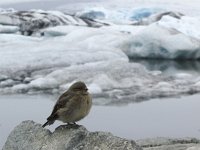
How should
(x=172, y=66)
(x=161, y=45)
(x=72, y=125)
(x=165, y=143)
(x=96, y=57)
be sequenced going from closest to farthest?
(x=72, y=125)
(x=165, y=143)
(x=96, y=57)
(x=172, y=66)
(x=161, y=45)

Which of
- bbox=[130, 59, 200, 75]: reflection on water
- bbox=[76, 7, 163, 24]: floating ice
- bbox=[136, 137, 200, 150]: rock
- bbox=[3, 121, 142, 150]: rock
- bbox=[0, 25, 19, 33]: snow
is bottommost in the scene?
bbox=[76, 7, 163, 24]: floating ice

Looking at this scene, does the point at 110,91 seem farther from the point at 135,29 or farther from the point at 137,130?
the point at 135,29

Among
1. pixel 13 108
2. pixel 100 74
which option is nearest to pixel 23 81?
pixel 100 74

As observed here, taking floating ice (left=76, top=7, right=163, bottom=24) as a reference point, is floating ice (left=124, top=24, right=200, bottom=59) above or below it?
above

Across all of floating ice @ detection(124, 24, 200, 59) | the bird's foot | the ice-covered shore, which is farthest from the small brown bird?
floating ice @ detection(124, 24, 200, 59)

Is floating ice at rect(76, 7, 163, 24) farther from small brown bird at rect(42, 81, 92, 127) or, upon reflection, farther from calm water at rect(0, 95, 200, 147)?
small brown bird at rect(42, 81, 92, 127)

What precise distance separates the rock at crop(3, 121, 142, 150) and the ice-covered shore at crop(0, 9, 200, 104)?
15.4 feet

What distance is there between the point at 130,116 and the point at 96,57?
4195 mm

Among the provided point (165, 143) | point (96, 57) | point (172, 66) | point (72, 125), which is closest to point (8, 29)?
point (96, 57)

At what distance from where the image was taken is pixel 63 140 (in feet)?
10.9

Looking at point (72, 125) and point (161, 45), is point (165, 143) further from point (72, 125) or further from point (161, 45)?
point (161, 45)

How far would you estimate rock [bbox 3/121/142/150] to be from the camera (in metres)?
3.12

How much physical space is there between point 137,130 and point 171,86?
2.77 meters

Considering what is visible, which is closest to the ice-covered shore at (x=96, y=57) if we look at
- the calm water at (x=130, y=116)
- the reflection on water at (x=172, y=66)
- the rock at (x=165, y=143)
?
the reflection on water at (x=172, y=66)
